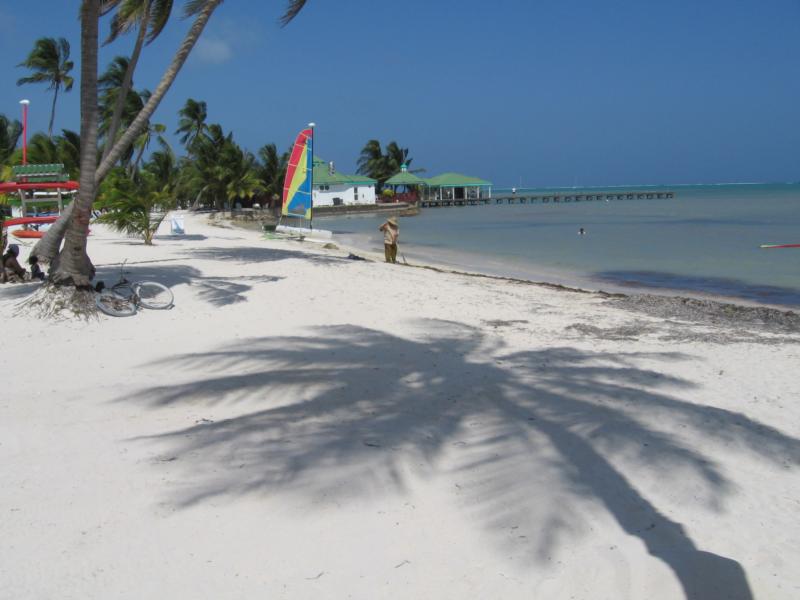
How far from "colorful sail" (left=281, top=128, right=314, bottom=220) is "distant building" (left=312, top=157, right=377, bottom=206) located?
3276cm

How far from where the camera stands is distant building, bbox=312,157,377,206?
178ft

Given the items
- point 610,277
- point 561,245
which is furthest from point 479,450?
point 561,245

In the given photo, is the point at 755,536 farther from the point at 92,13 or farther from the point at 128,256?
the point at 128,256

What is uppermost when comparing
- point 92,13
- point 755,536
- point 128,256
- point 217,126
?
point 217,126

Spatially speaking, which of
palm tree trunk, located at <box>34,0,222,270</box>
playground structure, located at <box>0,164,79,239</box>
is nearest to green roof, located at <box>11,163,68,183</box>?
playground structure, located at <box>0,164,79,239</box>

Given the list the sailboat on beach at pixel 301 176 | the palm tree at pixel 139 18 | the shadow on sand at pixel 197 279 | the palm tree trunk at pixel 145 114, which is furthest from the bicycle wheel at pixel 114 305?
the sailboat on beach at pixel 301 176

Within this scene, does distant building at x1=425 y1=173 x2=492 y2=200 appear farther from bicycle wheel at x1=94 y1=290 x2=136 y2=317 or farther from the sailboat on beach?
bicycle wheel at x1=94 y1=290 x2=136 y2=317

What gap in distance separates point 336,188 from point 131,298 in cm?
4835

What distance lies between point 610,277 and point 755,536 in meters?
14.8

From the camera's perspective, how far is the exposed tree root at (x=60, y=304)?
23.1 feet

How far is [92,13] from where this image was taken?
7.26m

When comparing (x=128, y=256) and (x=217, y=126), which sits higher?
(x=217, y=126)

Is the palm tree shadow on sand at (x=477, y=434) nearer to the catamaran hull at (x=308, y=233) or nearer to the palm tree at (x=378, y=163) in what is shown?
the catamaran hull at (x=308, y=233)

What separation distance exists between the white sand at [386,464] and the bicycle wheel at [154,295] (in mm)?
576
